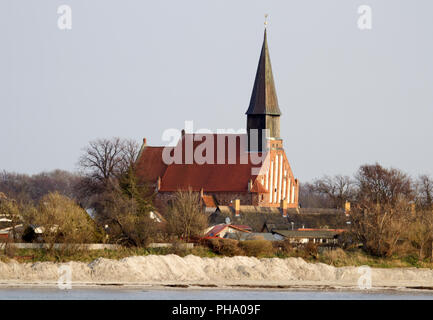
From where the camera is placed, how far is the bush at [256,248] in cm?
5741

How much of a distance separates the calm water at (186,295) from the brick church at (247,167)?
137 ft

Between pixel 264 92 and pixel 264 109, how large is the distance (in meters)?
1.59

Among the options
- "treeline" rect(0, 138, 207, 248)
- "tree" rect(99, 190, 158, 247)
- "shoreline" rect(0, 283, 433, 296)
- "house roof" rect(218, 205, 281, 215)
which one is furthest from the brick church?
"shoreline" rect(0, 283, 433, 296)

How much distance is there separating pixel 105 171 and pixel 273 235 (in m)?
27.2

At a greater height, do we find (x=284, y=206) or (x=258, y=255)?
(x=284, y=206)

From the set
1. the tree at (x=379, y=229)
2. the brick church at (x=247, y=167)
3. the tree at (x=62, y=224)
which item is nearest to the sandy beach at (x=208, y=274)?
the tree at (x=62, y=224)

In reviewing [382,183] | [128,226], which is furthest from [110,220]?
[382,183]

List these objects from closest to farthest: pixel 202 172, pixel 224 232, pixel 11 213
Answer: pixel 11 213 → pixel 224 232 → pixel 202 172

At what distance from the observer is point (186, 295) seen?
45.4 meters

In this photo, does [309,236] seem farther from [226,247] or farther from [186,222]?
[226,247]

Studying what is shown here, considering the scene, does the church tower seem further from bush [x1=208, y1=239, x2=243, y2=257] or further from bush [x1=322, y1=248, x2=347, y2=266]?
bush [x1=208, y1=239, x2=243, y2=257]

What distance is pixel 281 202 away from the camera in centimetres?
9025

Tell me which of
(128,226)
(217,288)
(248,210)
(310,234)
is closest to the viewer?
(217,288)
